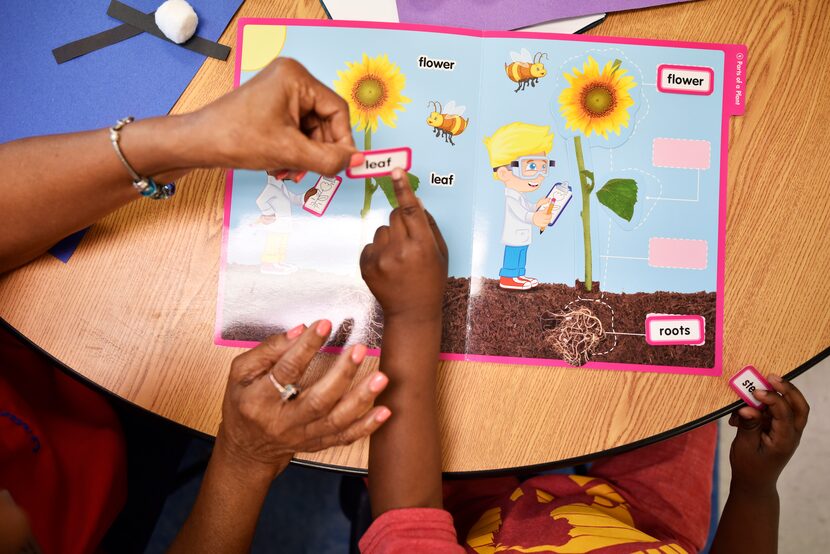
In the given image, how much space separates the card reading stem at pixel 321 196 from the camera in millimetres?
827

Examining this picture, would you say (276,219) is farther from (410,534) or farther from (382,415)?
(410,534)

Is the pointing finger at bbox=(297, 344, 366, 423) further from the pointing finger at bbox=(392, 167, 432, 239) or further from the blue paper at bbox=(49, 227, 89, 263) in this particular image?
the blue paper at bbox=(49, 227, 89, 263)

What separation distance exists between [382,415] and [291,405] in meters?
0.11

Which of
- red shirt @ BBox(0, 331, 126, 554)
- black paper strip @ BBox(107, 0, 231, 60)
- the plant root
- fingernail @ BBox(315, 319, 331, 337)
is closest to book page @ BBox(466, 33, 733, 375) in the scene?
the plant root

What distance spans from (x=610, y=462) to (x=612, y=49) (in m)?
0.69

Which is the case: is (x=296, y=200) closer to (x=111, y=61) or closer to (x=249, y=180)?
(x=249, y=180)

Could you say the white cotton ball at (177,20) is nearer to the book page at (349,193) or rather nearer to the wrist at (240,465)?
the book page at (349,193)

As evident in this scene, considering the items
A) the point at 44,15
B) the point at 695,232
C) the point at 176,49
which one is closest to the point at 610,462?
the point at 695,232

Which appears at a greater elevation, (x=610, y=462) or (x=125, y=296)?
(x=125, y=296)

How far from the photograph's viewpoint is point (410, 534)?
0.74 meters

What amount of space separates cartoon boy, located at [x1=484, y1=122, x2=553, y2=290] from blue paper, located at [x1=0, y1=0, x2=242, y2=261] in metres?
0.43

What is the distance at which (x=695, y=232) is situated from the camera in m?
0.84

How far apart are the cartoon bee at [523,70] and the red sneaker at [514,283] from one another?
264 millimetres

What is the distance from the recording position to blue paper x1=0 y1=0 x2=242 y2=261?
83 centimetres
